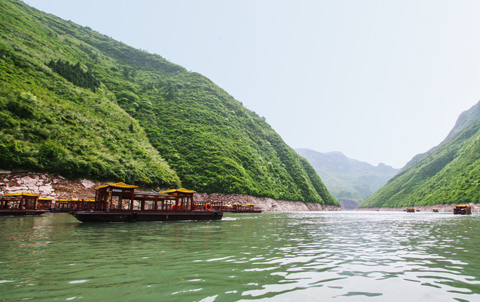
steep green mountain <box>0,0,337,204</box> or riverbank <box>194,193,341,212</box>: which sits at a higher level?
steep green mountain <box>0,0,337,204</box>

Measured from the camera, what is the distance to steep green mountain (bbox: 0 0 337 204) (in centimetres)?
5675

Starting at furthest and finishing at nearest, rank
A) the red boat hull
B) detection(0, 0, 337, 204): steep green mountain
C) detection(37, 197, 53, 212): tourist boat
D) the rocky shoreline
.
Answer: detection(0, 0, 337, 204): steep green mountain < detection(37, 197, 53, 212): tourist boat < the rocky shoreline < the red boat hull

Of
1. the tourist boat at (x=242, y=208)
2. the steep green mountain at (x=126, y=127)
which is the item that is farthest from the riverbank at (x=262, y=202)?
the tourist boat at (x=242, y=208)

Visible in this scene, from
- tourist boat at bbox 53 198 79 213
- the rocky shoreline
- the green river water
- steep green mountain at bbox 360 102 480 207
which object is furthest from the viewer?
steep green mountain at bbox 360 102 480 207

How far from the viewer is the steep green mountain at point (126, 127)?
56.8 metres

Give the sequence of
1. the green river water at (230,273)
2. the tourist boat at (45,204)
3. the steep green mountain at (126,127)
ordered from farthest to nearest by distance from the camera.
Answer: the steep green mountain at (126,127), the tourist boat at (45,204), the green river water at (230,273)

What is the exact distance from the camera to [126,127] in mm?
86812

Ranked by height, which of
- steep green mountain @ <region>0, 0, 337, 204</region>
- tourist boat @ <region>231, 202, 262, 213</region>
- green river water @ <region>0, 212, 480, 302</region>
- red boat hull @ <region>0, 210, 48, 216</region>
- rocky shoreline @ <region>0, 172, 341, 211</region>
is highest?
steep green mountain @ <region>0, 0, 337, 204</region>

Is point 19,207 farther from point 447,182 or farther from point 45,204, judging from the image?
point 447,182

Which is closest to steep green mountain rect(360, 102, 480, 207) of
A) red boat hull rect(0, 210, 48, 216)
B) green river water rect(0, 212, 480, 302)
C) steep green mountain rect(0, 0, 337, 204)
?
steep green mountain rect(0, 0, 337, 204)

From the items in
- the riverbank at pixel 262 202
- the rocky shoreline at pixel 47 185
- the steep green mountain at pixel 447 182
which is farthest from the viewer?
the steep green mountain at pixel 447 182

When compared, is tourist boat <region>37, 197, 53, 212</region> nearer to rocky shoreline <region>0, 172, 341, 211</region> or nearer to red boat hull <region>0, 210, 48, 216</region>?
rocky shoreline <region>0, 172, 341, 211</region>

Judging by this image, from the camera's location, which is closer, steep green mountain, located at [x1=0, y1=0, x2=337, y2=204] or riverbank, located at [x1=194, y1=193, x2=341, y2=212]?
steep green mountain, located at [x1=0, y1=0, x2=337, y2=204]

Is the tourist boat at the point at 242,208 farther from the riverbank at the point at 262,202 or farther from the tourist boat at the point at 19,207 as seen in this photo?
the tourist boat at the point at 19,207
